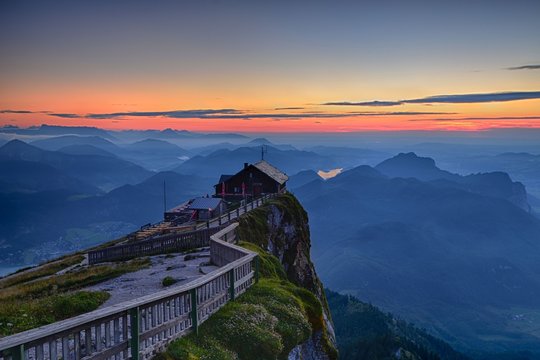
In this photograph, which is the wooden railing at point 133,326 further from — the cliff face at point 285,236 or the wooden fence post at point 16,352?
the cliff face at point 285,236

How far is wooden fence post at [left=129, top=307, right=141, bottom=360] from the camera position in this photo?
10484 mm

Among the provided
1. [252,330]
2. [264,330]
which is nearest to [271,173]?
[264,330]

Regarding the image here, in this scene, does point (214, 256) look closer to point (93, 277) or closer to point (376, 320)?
point (93, 277)

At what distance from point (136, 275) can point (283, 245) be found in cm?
3120

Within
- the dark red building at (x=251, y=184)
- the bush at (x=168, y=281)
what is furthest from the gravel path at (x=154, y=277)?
the dark red building at (x=251, y=184)

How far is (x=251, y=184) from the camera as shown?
7588cm

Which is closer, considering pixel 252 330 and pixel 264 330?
pixel 252 330

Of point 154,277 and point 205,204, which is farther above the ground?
point 154,277

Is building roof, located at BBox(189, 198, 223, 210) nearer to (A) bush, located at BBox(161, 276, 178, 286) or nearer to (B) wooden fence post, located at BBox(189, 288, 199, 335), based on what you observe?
(A) bush, located at BBox(161, 276, 178, 286)

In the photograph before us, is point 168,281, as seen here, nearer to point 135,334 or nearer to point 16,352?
point 135,334

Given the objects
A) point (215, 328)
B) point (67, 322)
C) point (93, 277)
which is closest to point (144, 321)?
point (67, 322)

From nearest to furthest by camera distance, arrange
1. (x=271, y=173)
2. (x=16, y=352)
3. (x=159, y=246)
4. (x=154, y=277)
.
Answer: (x=16, y=352), (x=154, y=277), (x=159, y=246), (x=271, y=173)

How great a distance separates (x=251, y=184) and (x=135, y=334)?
65452 mm

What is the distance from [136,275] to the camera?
77.5ft
